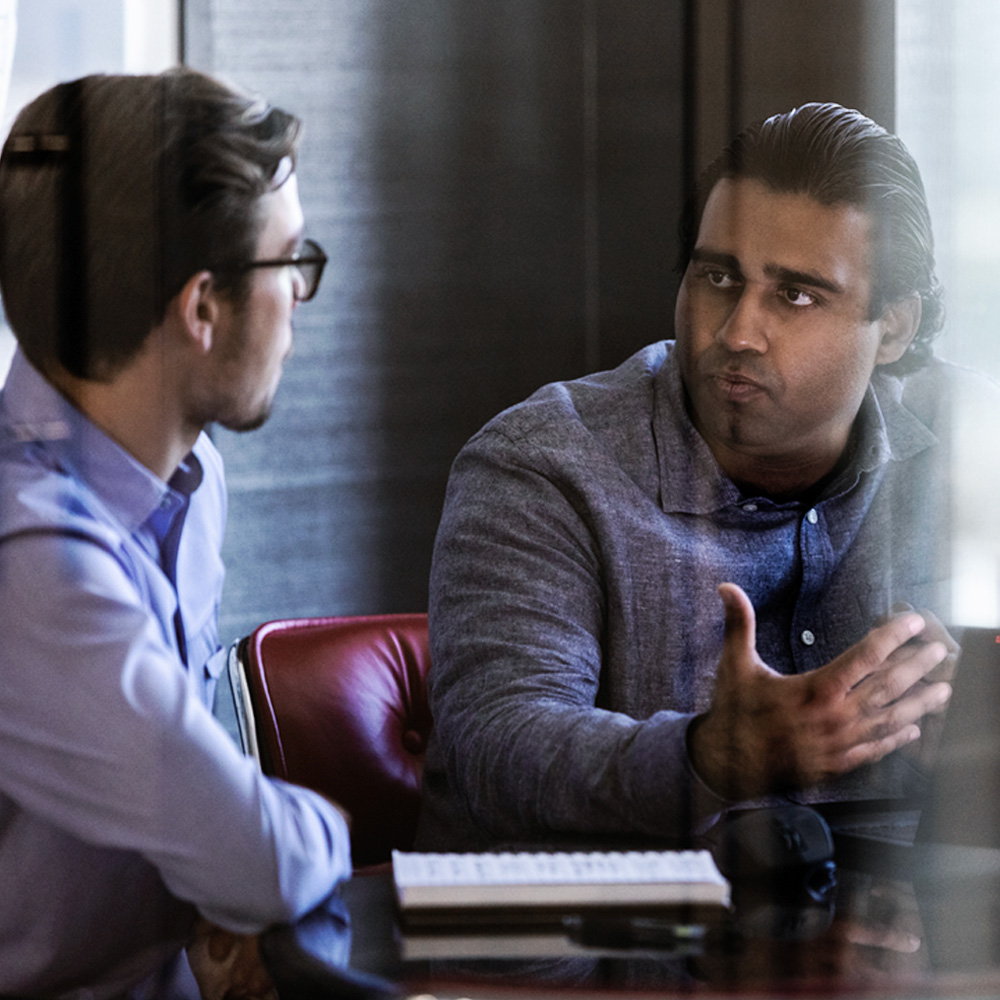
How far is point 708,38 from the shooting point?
986mm

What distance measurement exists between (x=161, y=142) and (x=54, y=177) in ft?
0.22

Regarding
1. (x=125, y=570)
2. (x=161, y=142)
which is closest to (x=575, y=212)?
(x=161, y=142)

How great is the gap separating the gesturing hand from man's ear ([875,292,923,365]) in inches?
13.9

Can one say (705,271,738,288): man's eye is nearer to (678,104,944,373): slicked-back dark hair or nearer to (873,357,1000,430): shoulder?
(678,104,944,373): slicked-back dark hair

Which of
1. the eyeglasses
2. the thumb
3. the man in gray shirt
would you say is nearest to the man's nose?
the man in gray shirt

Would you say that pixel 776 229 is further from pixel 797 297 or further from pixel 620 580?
pixel 620 580

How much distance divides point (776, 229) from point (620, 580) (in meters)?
0.32

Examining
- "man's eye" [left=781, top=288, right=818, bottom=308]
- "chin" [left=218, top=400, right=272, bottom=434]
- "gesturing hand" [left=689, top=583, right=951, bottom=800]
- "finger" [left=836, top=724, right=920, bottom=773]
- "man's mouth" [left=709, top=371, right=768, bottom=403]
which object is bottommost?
"finger" [left=836, top=724, right=920, bottom=773]

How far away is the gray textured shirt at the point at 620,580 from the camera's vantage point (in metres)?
0.91

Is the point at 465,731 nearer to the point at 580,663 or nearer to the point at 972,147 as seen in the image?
the point at 580,663

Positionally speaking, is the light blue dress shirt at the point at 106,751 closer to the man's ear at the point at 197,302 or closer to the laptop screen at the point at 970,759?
the man's ear at the point at 197,302

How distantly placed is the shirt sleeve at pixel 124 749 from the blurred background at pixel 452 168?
0.14m

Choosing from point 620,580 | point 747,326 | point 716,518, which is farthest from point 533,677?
point 747,326

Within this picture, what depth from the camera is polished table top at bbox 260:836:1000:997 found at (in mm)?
613
